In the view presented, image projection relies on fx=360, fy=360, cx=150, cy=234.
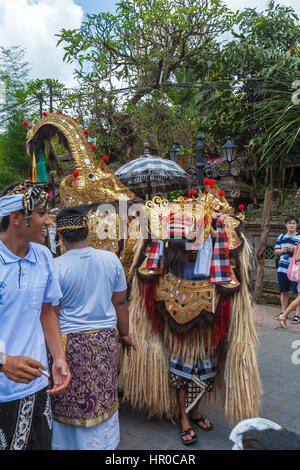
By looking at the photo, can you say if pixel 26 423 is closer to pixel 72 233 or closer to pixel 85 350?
pixel 85 350

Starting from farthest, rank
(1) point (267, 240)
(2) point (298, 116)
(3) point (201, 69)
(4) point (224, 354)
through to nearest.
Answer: (3) point (201, 69)
(1) point (267, 240)
(2) point (298, 116)
(4) point (224, 354)

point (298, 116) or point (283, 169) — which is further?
point (283, 169)

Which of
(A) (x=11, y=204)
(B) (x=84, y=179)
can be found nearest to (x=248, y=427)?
(A) (x=11, y=204)

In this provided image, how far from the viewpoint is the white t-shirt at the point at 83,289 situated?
84.1 inches

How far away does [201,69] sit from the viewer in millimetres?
9555

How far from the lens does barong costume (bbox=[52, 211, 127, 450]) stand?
6.98 ft

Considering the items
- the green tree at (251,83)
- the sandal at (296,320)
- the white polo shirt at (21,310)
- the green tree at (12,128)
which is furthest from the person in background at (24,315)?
the green tree at (12,128)

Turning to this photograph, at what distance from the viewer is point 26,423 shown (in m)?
1.60

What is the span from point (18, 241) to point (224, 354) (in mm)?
1906

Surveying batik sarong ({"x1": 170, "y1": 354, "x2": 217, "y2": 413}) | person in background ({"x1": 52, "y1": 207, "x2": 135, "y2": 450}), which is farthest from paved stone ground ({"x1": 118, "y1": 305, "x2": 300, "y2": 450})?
person in background ({"x1": 52, "y1": 207, "x2": 135, "y2": 450})

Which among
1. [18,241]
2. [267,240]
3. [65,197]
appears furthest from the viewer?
[267,240]

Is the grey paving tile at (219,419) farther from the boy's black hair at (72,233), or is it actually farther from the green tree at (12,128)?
the green tree at (12,128)

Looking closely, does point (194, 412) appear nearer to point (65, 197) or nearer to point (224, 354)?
point (224, 354)
